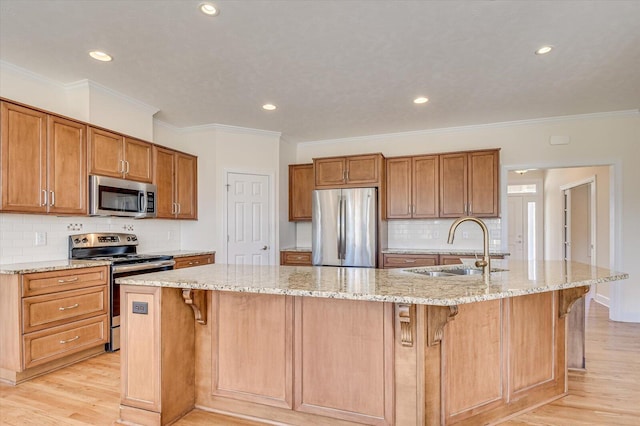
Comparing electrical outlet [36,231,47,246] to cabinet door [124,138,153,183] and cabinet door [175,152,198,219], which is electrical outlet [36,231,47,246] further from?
cabinet door [175,152,198,219]

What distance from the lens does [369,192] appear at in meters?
4.94

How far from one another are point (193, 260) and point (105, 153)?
5.15 ft

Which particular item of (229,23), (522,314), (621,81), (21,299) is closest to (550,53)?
(621,81)

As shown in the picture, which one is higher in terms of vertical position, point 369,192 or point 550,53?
point 550,53

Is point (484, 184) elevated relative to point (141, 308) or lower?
elevated

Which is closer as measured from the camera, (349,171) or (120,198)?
(120,198)

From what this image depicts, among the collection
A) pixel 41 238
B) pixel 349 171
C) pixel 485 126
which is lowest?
pixel 41 238

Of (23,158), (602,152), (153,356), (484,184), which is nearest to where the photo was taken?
(153,356)

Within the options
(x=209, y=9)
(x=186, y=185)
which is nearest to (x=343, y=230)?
(x=186, y=185)

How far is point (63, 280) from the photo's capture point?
118 inches

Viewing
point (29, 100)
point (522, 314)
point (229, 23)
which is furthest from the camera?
point (29, 100)

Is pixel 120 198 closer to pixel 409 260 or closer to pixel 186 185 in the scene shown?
pixel 186 185

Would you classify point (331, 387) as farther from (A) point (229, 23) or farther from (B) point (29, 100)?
(B) point (29, 100)

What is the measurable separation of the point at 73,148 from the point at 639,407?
4.88 m
